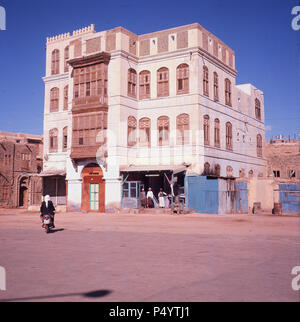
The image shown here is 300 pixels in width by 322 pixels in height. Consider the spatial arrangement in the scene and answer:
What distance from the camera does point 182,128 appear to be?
27.3 metres

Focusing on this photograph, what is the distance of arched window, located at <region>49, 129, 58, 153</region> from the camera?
107ft

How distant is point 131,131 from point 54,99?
9.37m

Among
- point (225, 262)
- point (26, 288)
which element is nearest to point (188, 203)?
point (225, 262)

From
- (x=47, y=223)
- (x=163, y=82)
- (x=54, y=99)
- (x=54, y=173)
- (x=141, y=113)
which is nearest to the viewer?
(x=47, y=223)

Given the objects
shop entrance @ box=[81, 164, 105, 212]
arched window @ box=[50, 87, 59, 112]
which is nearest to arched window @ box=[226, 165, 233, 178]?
shop entrance @ box=[81, 164, 105, 212]

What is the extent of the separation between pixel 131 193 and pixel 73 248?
1650cm

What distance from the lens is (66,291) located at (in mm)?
5605

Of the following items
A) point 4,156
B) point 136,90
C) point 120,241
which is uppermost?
point 136,90

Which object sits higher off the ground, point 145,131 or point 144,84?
point 144,84

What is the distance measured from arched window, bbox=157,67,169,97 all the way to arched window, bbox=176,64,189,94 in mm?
893

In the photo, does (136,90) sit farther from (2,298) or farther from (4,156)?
(2,298)

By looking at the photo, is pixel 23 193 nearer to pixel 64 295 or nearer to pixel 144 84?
pixel 144 84

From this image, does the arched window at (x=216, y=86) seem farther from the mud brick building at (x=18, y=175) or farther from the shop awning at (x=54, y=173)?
the mud brick building at (x=18, y=175)

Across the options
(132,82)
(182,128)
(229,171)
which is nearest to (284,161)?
(229,171)
